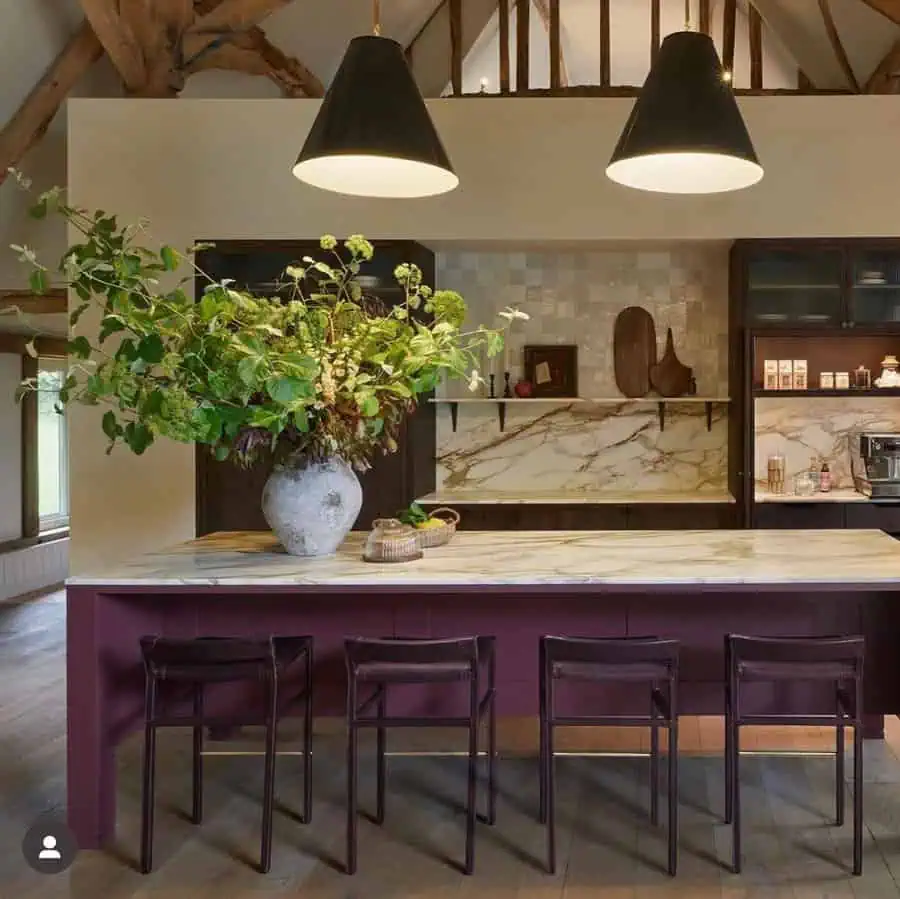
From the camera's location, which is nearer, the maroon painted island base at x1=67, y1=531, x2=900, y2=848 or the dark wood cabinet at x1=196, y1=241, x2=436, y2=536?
the maroon painted island base at x1=67, y1=531, x2=900, y2=848

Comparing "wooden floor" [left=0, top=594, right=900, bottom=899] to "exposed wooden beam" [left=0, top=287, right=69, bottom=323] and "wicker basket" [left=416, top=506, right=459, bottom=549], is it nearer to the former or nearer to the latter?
"wicker basket" [left=416, top=506, right=459, bottom=549]

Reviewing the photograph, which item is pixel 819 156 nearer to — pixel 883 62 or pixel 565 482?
pixel 883 62

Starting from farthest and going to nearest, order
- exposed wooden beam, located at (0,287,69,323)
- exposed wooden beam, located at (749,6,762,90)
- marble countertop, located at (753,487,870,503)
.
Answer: exposed wooden beam, located at (0,287,69,323)
exposed wooden beam, located at (749,6,762,90)
marble countertop, located at (753,487,870,503)

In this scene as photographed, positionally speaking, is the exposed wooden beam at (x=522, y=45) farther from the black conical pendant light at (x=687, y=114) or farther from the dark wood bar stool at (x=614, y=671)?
the dark wood bar stool at (x=614, y=671)

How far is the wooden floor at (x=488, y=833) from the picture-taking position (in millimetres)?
2604

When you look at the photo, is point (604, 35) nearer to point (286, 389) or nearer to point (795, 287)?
point (795, 287)

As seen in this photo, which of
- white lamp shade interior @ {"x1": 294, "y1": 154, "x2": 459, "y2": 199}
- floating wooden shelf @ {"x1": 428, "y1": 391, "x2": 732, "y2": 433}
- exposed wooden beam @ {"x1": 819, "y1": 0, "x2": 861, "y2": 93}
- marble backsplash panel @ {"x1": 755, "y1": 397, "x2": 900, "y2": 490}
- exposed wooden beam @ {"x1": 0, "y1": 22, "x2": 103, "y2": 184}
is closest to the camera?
white lamp shade interior @ {"x1": 294, "y1": 154, "x2": 459, "y2": 199}

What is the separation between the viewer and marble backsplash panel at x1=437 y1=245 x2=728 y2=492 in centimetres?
573

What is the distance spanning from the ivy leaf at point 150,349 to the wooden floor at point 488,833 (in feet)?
4.94

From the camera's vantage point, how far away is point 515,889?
258 centimetres

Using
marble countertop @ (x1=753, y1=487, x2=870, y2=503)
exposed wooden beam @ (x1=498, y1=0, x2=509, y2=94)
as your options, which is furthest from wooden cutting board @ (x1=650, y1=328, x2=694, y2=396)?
exposed wooden beam @ (x1=498, y1=0, x2=509, y2=94)

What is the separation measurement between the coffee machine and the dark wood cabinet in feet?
8.44

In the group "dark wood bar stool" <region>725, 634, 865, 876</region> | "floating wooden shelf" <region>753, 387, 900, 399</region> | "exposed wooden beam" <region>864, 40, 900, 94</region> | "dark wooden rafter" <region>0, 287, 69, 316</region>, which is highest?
"exposed wooden beam" <region>864, 40, 900, 94</region>

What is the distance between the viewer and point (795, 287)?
199 inches
